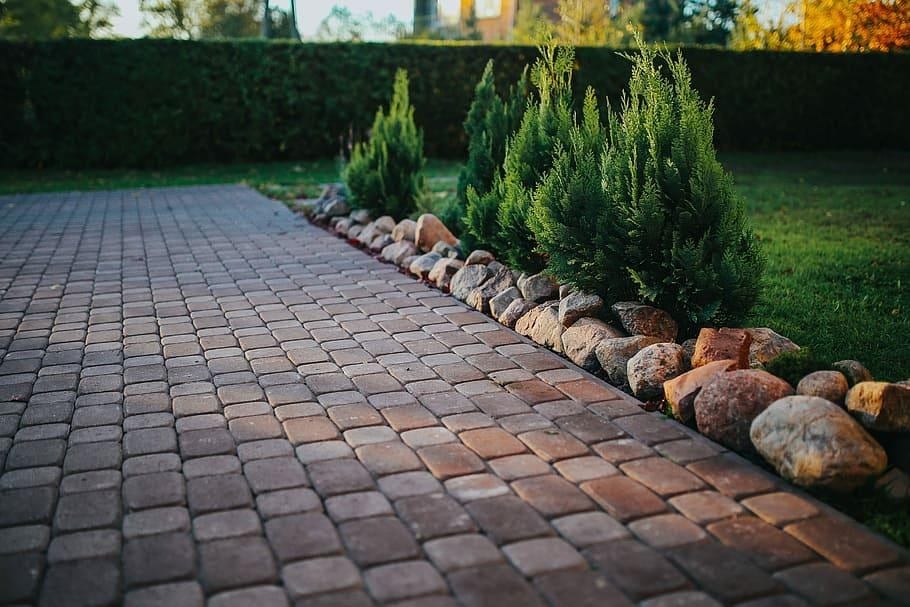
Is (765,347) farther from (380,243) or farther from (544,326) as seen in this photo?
(380,243)

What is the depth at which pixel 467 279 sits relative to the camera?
637 cm

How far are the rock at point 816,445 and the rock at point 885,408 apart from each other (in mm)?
74

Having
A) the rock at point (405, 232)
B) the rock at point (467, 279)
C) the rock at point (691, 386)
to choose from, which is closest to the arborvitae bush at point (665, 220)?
the rock at point (691, 386)

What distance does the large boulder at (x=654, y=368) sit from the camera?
417 centimetres

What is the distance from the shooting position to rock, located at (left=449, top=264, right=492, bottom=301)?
627cm

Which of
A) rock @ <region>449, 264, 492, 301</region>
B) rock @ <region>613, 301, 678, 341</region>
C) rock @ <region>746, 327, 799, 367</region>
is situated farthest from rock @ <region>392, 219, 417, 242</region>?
rock @ <region>746, 327, 799, 367</region>

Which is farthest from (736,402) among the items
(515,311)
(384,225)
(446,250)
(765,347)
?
(384,225)

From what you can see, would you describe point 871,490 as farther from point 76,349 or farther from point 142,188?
point 142,188

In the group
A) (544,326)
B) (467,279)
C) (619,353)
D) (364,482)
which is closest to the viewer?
(364,482)

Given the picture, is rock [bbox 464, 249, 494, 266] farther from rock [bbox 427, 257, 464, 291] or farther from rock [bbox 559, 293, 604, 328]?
rock [bbox 559, 293, 604, 328]

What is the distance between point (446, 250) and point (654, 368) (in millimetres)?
3453

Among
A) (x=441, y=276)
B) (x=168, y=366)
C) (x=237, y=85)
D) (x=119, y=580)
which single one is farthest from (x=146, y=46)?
(x=119, y=580)

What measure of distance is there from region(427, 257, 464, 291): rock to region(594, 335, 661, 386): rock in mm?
2269

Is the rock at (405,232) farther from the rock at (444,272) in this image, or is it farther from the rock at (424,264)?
the rock at (444,272)
